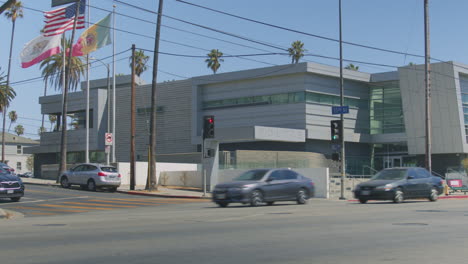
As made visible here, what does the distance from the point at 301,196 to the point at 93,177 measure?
49.0 ft

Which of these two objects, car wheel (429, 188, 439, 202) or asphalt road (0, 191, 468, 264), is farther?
car wheel (429, 188, 439, 202)

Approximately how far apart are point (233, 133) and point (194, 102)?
876 centimetres

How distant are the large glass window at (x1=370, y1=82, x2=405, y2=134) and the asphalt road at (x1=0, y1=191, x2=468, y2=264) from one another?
3752 centimetres

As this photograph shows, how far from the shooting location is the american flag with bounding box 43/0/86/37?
42062mm

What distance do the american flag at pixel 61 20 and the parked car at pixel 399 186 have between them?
1019 inches

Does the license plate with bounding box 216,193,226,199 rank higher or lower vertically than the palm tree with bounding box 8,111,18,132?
lower

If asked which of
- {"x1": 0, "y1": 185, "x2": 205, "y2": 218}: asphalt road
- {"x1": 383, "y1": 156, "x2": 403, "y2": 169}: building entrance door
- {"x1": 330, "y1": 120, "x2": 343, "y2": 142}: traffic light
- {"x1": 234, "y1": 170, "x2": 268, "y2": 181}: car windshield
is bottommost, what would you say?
{"x1": 0, "y1": 185, "x2": 205, "y2": 218}: asphalt road

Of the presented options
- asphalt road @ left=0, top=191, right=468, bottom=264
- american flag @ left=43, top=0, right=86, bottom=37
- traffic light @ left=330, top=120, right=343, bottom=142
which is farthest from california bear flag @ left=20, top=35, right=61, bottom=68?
asphalt road @ left=0, top=191, right=468, bottom=264

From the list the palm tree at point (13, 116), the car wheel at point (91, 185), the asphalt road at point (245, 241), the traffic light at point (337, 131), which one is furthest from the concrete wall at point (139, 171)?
the palm tree at point (13, 116)

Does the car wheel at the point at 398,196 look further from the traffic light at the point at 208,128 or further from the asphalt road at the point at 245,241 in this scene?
the traffic light at the point at 208,128

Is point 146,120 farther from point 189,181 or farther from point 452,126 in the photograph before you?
point 452,126

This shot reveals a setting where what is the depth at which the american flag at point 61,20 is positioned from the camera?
4206cm

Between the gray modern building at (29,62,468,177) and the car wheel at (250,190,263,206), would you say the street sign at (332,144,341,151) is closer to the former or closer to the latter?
the car wheel at (250,190,263,206)

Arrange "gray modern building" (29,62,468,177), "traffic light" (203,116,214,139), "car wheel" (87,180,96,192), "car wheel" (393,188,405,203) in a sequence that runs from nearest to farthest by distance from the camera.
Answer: "car wheel" (393,188,405,203) < "traffic light" (203,116,214,139) < "car wheel" (87,180,96,192) < "gray modern building" (29,62,468,177)
